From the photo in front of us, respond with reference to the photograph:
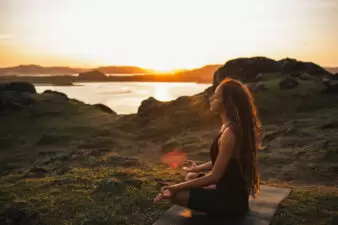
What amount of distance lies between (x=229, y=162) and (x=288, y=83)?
3802cm

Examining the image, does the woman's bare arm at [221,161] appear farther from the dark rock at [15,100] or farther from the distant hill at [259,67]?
the dark rock at [15,100]

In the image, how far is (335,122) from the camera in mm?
29094

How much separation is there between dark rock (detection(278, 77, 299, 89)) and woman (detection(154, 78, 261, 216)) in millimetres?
36438

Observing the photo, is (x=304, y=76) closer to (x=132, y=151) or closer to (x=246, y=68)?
(x=246, y=68)

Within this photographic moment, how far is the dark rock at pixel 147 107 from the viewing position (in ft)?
145

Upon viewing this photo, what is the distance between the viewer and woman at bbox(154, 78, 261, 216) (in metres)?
7.04

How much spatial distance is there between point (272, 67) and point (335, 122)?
26616 mm

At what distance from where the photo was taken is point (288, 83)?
42500mm

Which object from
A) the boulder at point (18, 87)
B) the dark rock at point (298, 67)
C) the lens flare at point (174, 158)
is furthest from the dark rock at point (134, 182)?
the boulder at point (18, 87)

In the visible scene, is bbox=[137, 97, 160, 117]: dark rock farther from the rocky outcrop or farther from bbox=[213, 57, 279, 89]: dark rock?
bbox=[213, 57, 279, 89]: dark rock

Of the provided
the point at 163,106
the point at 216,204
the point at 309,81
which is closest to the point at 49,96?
the point at 163,106

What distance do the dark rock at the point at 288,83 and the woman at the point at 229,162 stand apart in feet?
120

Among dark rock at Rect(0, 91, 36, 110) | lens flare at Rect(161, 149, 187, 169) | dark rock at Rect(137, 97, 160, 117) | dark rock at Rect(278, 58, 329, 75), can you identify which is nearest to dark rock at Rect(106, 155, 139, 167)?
lens flare at Rect(161, 149, 187, 169)

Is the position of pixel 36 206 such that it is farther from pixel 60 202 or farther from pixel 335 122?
pixel 335 122
